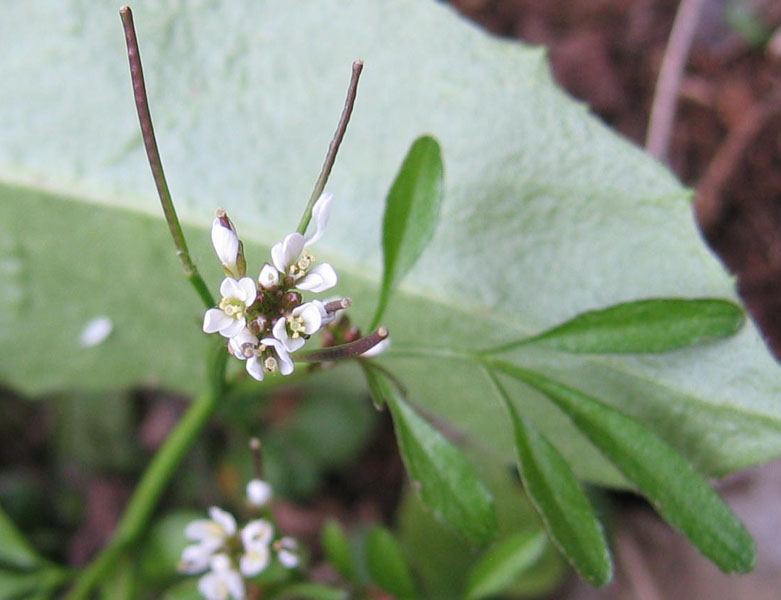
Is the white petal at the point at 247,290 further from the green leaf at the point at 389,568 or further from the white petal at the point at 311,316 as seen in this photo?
the green leaf at the point at 389,568

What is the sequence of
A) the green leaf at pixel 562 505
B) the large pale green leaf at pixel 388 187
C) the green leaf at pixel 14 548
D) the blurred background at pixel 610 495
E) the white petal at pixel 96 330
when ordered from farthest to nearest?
the blurred background at pixel 610 495
the white petal at pixel 96 330
the green leaf at pixel 14 548
the large pale green leaf at pixel 388 187
the green leaf at pixel 562 505

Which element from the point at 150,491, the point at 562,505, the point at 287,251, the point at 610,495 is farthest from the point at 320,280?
the point at 610,495

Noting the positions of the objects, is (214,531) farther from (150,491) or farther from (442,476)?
(442,476)

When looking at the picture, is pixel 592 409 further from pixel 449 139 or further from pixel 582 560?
pixel 449 139

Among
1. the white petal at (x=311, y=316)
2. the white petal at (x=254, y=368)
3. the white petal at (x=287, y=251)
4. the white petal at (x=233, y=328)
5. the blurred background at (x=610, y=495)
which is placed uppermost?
the white petal at (x=287, y=251)

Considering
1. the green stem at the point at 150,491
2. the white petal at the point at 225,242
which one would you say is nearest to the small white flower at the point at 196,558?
the green stem at the point at 150,491

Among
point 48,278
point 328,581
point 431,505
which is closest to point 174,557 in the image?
point 328,581

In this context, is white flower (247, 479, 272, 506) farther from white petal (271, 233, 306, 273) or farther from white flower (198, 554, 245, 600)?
white petal (271, 233, 306, 273)
